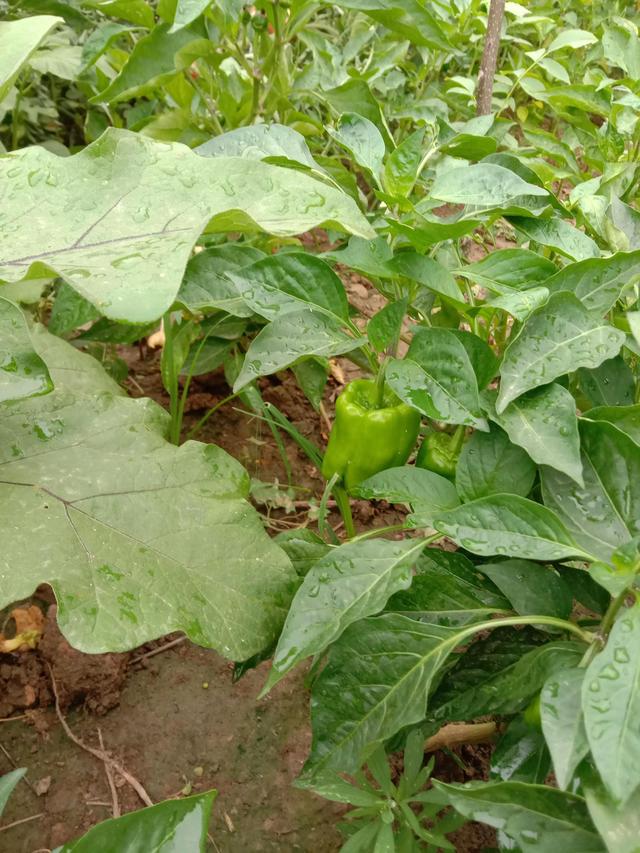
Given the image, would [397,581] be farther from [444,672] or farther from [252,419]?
[252,419]

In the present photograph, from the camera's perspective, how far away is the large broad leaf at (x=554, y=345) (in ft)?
2.46

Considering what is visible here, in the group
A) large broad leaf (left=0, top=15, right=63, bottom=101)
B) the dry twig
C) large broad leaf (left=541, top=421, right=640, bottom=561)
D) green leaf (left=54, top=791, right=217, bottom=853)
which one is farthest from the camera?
the dry twig

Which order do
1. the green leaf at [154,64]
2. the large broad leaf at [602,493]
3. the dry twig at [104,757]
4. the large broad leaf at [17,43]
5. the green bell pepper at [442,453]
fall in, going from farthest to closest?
the green leaf at [154,64]
the dry twig at [104,757]
the green bell pepper at [442,453]
the large broad leaf at [17,43]
the large broad leaf at [602,493]

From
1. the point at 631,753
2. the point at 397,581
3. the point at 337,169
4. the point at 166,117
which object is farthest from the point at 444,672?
the point at 166,117

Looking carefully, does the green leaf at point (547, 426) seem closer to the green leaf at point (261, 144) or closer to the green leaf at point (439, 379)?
the green leaf at point (439, 379)

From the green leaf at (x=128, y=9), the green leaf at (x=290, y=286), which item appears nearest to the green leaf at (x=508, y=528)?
the green leaf at (x=290, y=286)

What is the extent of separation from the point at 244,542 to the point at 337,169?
0.71 metres

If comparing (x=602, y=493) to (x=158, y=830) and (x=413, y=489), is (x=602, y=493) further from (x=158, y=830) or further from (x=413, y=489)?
(x=158, y=830)

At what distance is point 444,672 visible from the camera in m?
0.85

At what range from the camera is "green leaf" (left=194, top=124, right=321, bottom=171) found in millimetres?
922

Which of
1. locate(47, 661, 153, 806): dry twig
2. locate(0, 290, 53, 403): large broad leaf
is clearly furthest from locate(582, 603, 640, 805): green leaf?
locate(47, 661, 153, 806): dry twig

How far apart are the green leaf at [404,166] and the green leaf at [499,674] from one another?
54cm

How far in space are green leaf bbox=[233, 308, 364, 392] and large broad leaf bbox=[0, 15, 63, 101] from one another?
403mm

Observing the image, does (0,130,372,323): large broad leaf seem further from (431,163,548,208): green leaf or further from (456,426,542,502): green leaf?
(456,426,542,502): green leaf
